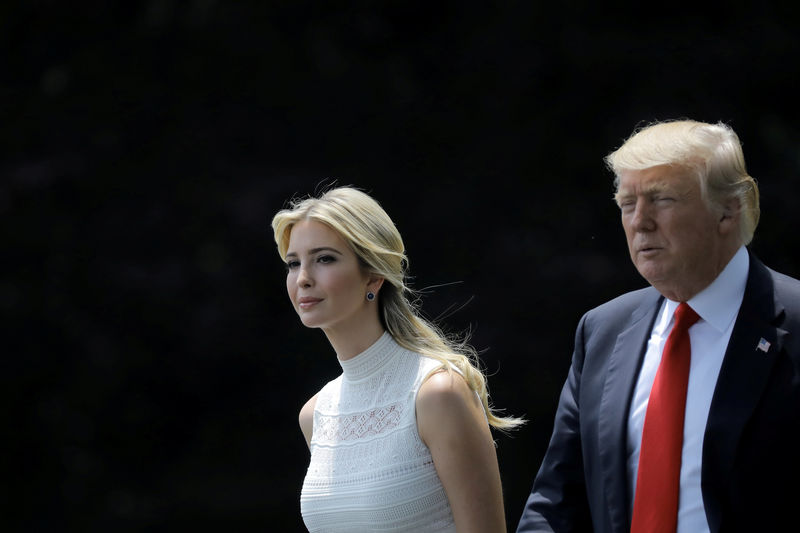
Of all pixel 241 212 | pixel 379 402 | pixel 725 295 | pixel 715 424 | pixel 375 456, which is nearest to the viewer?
pixel 715 424

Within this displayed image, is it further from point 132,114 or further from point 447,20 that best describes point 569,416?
point 132,114

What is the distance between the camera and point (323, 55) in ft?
14.2

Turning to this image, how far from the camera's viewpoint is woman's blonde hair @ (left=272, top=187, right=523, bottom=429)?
9.44ft

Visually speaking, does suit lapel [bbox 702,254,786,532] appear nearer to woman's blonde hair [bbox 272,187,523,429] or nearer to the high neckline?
woman's blonde hair [bbox 272,187,523,429]

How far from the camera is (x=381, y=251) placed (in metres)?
2.91

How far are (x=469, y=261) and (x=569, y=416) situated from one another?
177 cm

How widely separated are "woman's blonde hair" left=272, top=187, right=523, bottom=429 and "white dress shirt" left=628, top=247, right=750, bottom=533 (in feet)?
1.92

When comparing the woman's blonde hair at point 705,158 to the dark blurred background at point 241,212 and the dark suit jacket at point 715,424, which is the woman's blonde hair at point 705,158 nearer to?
the dark suit jacket at point 715,424

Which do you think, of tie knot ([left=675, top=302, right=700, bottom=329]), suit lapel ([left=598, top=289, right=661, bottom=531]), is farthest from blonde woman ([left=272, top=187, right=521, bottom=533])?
tie knot ([left=675, top=302, right=700, bottom=329])

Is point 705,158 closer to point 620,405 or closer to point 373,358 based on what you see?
point 620,405

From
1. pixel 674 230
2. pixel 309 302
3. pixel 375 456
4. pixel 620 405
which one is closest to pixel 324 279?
pixel 309 302

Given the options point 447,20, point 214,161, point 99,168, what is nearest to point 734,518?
point 447,20

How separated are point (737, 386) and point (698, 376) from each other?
0.33ft

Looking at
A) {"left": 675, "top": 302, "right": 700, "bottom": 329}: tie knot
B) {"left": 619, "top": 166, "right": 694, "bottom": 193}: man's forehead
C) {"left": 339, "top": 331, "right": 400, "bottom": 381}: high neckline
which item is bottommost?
{"left": 675, "top": 302, "right": 700, "bottom": 329}: tie knot
